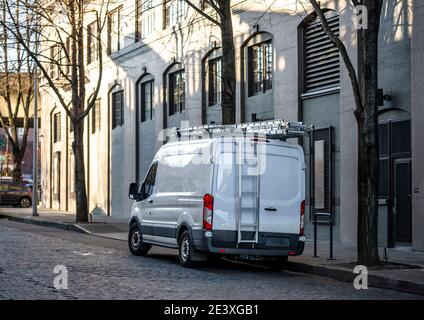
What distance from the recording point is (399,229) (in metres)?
18.7

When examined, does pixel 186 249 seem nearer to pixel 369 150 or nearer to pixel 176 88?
pixel 369 150

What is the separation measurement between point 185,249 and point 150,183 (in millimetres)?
2601

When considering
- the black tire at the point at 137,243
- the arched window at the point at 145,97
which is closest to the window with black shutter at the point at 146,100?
the arched window at the point at 145,97

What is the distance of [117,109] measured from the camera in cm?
3597

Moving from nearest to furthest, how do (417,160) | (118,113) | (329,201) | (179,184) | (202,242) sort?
1. (202,242)
2. (179,184)
3. (417,160)
4. (329,201)
5. (118,113)

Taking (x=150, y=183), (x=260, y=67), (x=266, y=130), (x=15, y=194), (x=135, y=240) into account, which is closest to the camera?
(x=266, y=130)

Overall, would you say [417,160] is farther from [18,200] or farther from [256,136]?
[18,200]

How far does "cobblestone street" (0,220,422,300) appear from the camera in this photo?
1101 cm

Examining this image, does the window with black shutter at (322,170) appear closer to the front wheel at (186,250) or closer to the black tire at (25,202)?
the front wheel at (186,250)

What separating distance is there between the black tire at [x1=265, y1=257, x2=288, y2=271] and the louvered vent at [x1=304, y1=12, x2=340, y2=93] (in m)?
7.19

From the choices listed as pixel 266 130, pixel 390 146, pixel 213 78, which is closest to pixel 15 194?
pixel 213 78

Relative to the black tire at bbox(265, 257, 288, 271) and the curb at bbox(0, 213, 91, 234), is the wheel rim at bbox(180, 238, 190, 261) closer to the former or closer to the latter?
the black tire at bbox(265, 257, 288, 271)
